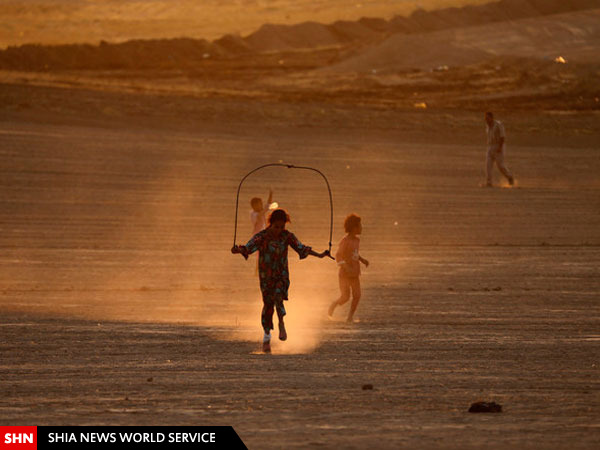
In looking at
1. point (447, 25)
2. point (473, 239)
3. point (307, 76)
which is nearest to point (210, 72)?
point (307, 76)

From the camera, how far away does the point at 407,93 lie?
182ft

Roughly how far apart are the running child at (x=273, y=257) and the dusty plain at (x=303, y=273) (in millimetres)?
423

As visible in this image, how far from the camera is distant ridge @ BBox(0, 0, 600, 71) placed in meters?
79.9

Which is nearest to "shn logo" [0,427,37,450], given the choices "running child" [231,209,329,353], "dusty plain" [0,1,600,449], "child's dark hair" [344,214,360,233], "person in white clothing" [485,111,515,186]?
"dusty plain" [0,1,600,449]

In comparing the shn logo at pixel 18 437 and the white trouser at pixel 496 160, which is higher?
the white trouser at pixel 496 160

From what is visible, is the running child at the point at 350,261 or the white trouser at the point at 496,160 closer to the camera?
the running child at the point at 350,261

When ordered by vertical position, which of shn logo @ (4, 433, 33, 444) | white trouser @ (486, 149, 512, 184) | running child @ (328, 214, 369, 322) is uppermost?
white trouser @ (486, 149, 512, 184)

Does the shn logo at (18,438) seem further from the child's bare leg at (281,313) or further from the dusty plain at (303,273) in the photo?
the child's bare leg at (281,313)

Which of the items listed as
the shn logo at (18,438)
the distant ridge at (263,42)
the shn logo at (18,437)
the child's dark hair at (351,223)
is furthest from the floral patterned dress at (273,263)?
the distant ridge at (263,42)

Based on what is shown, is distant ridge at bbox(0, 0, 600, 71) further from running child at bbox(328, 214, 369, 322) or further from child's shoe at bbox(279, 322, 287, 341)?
child's shoe at bbox(279, 322, 287, 341)

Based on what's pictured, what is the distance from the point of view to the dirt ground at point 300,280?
8547 mm

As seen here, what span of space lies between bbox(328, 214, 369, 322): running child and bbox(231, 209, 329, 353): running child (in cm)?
220

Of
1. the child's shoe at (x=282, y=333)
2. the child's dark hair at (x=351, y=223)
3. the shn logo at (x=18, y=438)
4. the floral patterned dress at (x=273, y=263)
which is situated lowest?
the shn logo at (x=18, y=438)

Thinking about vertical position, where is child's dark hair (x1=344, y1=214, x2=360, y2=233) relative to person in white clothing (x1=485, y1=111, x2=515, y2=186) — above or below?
below
